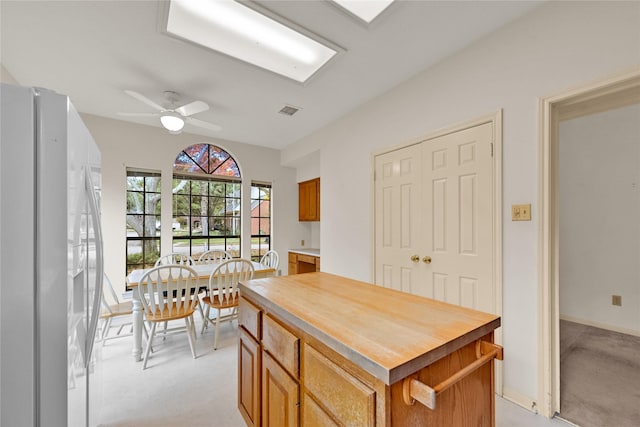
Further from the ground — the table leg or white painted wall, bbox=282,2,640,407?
white painted wall, bbox=282,2,640,407

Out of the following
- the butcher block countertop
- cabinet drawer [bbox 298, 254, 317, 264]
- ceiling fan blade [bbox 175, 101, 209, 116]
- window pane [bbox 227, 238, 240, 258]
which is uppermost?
ceiling fan blade [bbox 175, 101, 209, 116]

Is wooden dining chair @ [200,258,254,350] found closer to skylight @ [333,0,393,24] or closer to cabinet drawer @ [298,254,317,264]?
cabinet drawer @ [298,254,317,264]

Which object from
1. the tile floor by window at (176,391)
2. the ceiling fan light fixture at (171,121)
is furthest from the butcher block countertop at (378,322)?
the ceiling fan light fixture at (171,121)

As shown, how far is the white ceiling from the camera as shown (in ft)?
5.69

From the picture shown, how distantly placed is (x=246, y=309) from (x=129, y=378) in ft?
5.07

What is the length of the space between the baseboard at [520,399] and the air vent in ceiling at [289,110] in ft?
10.9

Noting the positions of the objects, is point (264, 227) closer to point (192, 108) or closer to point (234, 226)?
point (234, 226)

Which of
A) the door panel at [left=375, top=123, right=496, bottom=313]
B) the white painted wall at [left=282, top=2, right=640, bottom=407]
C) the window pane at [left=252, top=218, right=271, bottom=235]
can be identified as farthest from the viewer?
the window pane at [left=252, top=218, right=271, bottom=235]

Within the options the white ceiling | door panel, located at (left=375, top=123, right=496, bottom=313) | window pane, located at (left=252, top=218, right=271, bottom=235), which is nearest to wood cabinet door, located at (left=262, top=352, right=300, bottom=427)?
door panel, located at (left=375, top=123, right=496, bottom=313)

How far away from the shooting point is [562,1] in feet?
5.27

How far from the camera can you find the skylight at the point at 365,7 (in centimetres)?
169

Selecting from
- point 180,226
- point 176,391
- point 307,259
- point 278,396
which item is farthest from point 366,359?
point 180,226

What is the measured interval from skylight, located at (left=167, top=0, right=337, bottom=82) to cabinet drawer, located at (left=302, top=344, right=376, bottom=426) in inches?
82.0

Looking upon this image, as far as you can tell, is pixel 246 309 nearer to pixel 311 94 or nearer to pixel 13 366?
pixel 13 366
